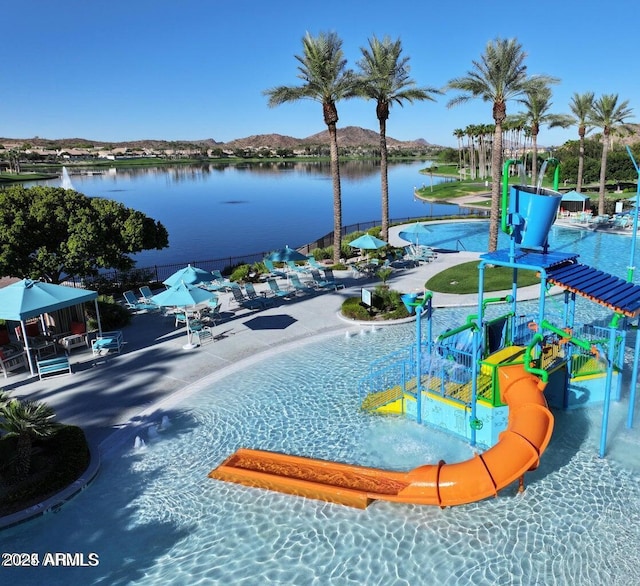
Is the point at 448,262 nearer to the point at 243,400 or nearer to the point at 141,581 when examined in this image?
the point at 243,400

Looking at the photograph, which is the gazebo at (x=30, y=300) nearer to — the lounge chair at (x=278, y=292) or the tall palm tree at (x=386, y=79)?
the lounge chair at (x=278, y=292)

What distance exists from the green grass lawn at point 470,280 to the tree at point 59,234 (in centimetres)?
1345

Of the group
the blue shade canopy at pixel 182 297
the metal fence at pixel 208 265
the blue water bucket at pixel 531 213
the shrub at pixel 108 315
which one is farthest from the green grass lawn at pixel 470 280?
the shrub at pixel 108 315

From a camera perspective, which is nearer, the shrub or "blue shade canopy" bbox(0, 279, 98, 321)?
"blue shade canopy" bbox(0, 279, 98, 321)

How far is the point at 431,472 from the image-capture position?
27.5 ft

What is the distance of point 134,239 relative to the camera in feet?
70.4

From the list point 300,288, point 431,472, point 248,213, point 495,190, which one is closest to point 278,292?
point 300,288

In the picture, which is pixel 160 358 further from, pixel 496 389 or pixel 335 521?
pixel 496 389

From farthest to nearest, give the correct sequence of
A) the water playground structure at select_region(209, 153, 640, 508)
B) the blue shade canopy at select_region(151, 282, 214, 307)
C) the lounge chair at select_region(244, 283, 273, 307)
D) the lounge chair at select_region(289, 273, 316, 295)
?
the lounge chair at select_region(289, 273, 316, 295), the lounge chair at select_region(244, 283, 273, 307), the blue shade canopy at select_region(151, 282, 214, 307), the water playground structure at select_region(209, 153, 640, 508)

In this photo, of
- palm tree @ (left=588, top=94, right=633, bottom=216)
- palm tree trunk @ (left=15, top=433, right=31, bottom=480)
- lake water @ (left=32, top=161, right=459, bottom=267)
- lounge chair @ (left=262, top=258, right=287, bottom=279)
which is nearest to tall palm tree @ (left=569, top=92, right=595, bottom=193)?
palm tree @ (left=588, top=94, right=633, bottom=216)

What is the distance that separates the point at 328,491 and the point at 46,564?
4652 millimetres

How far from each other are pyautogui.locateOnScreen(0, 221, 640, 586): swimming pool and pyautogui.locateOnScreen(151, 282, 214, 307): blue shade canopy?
16.2ft

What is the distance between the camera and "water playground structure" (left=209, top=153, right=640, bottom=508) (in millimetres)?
8406

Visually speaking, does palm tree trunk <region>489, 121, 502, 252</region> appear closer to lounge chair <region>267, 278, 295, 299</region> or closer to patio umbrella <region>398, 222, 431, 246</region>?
patio umbrella <region>398, 222, 431, 246</region>
